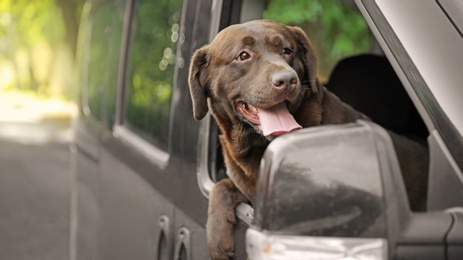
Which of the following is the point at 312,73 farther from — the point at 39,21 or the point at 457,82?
the point at 39,21

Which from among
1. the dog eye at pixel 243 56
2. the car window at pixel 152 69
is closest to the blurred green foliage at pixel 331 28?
the car window at pixel 152 69

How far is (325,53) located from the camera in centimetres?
430

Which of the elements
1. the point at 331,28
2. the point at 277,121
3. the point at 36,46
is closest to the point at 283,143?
the point at 277,121

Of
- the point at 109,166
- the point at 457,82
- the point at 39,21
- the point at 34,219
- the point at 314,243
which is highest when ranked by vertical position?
the point at 457,82

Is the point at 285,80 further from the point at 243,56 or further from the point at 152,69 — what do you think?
the point at 152,69

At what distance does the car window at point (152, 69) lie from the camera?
338 cm

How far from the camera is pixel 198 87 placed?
299cm

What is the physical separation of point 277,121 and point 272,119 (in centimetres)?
3

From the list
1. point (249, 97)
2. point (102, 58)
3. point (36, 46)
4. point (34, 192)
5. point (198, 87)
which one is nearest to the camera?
point (249, 97)

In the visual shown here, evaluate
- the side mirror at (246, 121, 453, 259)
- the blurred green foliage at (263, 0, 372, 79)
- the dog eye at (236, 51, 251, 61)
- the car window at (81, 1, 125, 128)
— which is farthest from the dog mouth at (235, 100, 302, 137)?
the car window at (81, 1, 125, 128)

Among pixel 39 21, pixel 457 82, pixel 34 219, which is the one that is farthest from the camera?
pixel 39 21

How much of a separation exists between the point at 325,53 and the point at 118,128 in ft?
3.06

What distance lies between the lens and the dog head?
8.23ft

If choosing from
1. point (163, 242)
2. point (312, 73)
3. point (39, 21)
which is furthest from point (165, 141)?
point (39, 21)
